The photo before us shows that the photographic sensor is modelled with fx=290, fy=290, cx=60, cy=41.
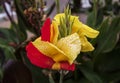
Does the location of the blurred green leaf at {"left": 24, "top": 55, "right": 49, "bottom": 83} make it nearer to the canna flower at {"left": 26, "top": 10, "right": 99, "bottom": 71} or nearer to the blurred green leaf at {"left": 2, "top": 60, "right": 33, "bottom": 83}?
the blurred green leaf at {"left": 2, "top": 60, "right": 33, "bottom": 83}

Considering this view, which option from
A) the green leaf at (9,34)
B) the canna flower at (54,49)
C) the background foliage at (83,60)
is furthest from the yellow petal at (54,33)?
the green leaf at (9,34)

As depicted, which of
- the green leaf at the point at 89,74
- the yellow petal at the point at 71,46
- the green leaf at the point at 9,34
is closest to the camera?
the yellow petal at the point at 71,46

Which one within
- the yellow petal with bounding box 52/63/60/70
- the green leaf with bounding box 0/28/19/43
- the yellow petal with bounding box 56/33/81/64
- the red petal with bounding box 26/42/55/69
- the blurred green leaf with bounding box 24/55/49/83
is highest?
the yellow petal with bounding box 56/33/81/64

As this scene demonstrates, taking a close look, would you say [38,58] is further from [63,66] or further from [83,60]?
[83,60]

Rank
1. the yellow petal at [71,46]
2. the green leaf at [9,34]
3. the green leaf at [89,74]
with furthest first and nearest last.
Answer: the green leaf at [9,34] → the green leaf at [89,74] → the yellow petal at [71,46]

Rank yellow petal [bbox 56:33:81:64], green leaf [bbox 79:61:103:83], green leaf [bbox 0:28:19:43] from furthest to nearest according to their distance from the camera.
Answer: green leaf [bbox 0:28:19:43], green leaf [bbox 79:61:103:83], yellow petal [bbox 56:33:81:64]

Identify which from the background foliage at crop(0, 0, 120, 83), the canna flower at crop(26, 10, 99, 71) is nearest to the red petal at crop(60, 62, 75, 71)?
the canna flower at crop(26, 10, 99, 71)

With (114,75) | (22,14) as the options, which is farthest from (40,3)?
(114,75)

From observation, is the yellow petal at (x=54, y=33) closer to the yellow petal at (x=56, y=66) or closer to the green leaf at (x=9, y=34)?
the yellow petal at (x=56, y=66)
